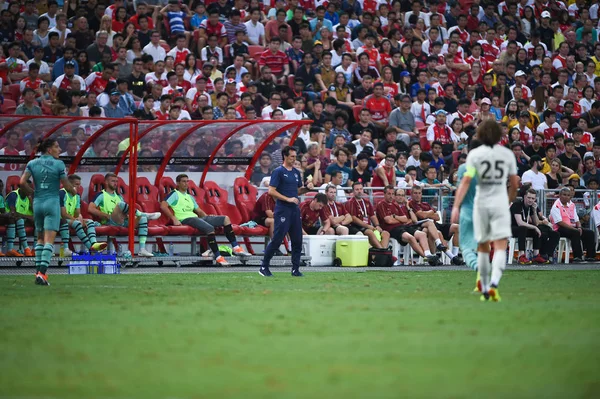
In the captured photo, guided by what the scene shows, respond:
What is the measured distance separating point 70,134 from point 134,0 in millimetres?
7070

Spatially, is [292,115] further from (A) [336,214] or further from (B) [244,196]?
(A) [336,214]

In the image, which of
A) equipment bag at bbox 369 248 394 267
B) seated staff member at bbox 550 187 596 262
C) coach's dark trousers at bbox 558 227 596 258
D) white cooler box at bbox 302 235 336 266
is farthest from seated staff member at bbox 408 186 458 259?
coach's dark trousers at bbox 558 227 596 258

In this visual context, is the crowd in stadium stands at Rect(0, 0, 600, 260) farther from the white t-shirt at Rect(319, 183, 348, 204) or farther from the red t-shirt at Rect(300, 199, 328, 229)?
the red t-shirt at Rect(300, 199, 328, 229)

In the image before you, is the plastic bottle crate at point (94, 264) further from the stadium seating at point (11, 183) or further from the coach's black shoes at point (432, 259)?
the coach's black shoes at point (432, 259)

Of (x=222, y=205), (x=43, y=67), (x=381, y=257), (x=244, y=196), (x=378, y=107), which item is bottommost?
(x=381, y=257)

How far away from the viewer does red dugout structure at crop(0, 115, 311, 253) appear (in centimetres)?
2192

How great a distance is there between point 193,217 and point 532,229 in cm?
828

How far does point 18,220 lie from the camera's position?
2105cm

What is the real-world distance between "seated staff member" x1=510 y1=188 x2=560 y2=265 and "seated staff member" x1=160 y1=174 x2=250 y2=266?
22.5ft

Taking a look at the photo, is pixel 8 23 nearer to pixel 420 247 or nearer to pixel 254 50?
pixel 254 50

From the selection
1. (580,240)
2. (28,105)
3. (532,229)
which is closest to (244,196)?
(28,105)

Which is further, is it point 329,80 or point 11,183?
point 329,80

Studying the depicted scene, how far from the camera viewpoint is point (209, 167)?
24.8 meters

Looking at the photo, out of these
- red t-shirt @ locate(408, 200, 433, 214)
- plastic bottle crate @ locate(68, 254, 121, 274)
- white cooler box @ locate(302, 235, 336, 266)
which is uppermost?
red t-shirt @ locate(408, 200, 433, 214)
